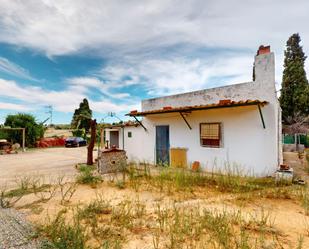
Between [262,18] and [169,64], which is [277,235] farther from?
[169,64]

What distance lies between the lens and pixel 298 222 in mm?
4539

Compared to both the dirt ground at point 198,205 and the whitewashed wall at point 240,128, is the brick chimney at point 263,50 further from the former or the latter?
the dirt ground at point 198,205

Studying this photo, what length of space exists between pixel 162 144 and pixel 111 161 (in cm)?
300

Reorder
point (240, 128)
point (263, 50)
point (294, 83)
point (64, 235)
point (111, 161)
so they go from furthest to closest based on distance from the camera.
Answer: point (294, 83) < point (111, 161) < point (240, 128) < point (263, 50) < point (64, 235)

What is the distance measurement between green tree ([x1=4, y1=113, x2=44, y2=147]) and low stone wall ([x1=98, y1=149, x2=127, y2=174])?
21768 mm

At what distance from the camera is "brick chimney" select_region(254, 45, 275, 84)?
8.59 metres

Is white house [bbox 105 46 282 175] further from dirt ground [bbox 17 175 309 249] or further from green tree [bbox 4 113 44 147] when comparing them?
green tree [bbox 4 113 44 147]

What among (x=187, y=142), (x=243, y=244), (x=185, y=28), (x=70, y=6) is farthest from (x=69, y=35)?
(x=243, y=244)

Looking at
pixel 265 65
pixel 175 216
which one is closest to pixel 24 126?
pixel 265 65

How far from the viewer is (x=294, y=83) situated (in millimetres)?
24719

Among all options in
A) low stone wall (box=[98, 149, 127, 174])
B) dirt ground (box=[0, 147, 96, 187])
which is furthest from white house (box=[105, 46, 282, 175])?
dirt ground (box=[0, 147, 96, 187])

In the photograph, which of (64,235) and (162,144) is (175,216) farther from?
(162,144)

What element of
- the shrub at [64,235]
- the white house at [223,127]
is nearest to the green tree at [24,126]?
the white house at [223,127]

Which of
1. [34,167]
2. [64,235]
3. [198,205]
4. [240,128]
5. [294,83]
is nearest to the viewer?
[64,235]
